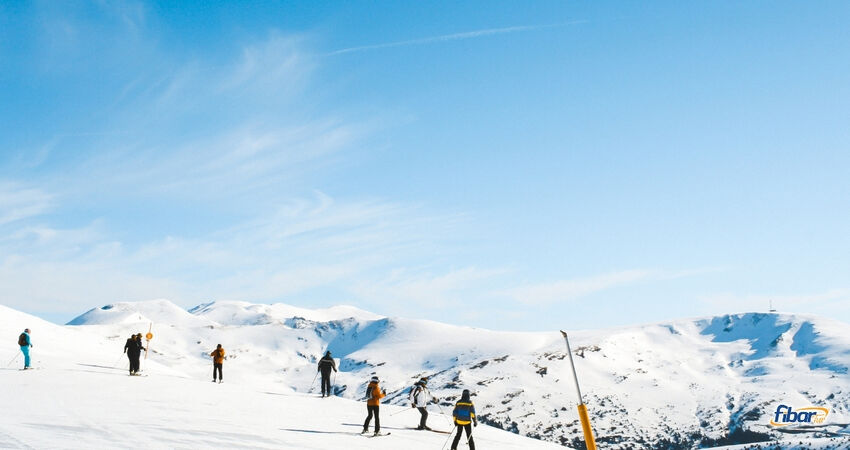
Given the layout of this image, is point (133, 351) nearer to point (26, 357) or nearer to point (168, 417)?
point (26, 357)

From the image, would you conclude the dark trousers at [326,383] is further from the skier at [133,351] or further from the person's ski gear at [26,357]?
the person's ski gear at [26,357]

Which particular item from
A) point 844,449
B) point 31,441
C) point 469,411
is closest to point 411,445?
point 469,411

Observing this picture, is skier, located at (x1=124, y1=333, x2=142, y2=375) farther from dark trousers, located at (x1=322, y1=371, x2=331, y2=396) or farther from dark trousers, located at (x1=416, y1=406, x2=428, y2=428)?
dark trousers, located at (x1=416, y1=406, x2=428, y2=428)

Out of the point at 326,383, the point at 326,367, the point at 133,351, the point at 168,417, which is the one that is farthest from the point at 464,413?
the point at 133,351

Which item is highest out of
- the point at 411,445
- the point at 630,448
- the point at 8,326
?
the point at 8,326

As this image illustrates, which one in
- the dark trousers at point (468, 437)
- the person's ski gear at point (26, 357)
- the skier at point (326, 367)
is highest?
the person's ski gear at point (26, 357)

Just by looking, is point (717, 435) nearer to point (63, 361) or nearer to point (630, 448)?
point (630, 448)

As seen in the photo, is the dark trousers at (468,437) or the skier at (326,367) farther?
the skier at (326,367)

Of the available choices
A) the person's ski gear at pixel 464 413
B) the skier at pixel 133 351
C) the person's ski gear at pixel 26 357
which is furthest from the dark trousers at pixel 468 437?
the person's ski gear at pixel 26 357

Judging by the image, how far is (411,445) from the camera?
20766mm

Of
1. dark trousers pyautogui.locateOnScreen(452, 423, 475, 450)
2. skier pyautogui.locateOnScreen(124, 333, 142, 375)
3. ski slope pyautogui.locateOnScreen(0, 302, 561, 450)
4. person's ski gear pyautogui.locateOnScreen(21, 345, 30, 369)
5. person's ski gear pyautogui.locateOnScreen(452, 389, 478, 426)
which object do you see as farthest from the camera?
skier pyautogui.locateOnScreen(124, 333, 142, 375)

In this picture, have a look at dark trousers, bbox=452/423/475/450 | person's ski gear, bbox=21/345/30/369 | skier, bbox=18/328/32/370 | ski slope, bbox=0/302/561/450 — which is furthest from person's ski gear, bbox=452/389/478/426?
person's ski gear, bbox=21/345/30/369

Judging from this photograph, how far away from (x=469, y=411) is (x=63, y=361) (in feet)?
89.7

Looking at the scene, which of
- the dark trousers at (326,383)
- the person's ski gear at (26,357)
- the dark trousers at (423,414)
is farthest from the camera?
the dark trousers at (326,383)
